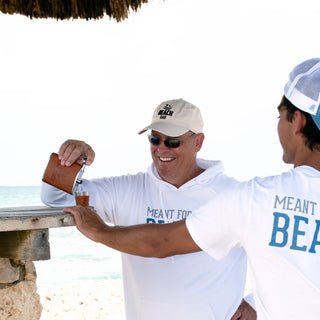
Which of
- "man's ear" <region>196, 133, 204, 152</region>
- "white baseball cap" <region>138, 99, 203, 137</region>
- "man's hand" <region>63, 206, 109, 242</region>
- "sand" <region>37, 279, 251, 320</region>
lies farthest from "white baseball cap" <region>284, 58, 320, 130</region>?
"sand" <region>37, 279, 251, 320</region>

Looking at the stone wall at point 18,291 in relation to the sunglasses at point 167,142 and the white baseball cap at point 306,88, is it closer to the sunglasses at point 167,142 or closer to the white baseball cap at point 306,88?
the sunglasses at point 167,142

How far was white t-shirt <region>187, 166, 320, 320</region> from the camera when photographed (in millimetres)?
1576

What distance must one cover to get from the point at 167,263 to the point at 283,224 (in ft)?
3.57

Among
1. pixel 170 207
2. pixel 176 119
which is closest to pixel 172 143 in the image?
pixel 176 119

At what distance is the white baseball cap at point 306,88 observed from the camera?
5.42 feet

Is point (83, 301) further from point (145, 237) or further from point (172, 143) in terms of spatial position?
point (145, 237)

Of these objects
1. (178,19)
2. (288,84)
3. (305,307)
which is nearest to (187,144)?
(288,84)

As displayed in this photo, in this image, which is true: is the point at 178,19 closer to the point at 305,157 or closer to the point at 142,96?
the point at 142,96

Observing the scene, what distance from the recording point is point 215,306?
254 cm

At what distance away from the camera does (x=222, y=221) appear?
166 cm

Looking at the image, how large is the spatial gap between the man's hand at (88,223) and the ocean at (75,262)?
12.2 m

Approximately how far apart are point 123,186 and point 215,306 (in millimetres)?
776

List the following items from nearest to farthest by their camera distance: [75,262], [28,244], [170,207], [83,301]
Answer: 1. [28,244]
2. [170,207]
3. [83,301]
4. [75,262]

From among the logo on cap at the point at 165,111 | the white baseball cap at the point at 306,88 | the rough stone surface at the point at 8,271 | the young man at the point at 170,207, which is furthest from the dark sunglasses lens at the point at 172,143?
the white baseball cap at the point at 306,88
